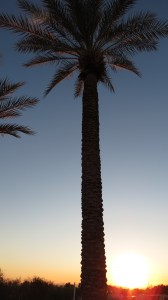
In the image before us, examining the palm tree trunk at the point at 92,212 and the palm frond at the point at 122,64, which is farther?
the palm frond at the point at 122,64

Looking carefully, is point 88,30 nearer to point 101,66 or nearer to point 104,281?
point 101,66

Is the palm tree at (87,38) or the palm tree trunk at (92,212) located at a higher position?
the palm tree at (87,38)

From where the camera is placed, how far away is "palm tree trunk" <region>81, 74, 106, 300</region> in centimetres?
1150

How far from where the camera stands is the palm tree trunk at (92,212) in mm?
11500

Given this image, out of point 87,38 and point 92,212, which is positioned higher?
point 87,38

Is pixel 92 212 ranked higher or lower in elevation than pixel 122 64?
lower

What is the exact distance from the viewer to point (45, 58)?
58.2 ft

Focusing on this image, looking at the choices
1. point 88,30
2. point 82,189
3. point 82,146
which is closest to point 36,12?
point 88,30

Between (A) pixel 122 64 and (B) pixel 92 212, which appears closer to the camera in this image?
(B) pixel 92 212

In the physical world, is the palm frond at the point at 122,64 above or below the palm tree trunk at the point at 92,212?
above

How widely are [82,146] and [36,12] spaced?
6.42 m

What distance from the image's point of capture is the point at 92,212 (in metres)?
12.4

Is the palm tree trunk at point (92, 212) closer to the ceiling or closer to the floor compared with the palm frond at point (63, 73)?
closer to the floor

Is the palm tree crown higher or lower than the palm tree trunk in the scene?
higher
